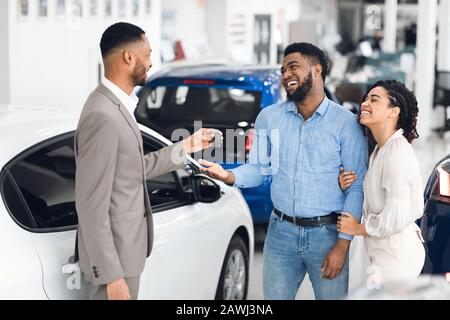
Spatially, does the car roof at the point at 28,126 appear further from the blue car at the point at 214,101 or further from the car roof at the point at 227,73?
the car roof at the point at 227,73

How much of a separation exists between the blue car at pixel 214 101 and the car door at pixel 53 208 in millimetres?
2714

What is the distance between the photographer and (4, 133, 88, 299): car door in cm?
340

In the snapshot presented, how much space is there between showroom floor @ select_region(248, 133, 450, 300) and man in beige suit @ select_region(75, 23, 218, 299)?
8.27 ft

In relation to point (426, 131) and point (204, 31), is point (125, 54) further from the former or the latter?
point (204, 31)

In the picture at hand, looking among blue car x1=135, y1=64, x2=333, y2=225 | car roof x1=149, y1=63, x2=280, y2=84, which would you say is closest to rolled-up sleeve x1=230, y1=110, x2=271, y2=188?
blue car x1=135, y1=64, x2=333, y2=225

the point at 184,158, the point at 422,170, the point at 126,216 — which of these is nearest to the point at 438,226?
the point at 184,158

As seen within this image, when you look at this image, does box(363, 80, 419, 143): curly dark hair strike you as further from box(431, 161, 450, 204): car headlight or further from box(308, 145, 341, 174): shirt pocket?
box(431, 161, 450, 204): car headlight

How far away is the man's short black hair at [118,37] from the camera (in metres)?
3.28

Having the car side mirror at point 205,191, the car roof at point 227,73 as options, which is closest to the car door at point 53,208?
the car side mirror at point 205,191

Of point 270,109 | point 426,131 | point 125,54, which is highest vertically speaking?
point 125,54

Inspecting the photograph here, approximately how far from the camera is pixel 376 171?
3.45 m

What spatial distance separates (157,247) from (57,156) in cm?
63

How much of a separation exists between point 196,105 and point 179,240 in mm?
3218
